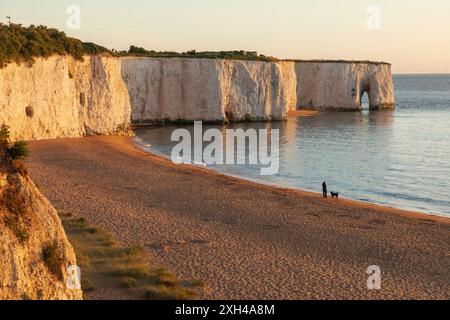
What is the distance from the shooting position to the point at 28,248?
786cm

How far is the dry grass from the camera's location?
11203 millimetres

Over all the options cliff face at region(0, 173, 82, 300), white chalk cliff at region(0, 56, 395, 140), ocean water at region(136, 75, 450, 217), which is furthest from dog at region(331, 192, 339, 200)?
white chalk cliff at region(0, 56, 395, 140)

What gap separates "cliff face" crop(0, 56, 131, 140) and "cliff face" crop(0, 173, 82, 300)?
77.0 feet

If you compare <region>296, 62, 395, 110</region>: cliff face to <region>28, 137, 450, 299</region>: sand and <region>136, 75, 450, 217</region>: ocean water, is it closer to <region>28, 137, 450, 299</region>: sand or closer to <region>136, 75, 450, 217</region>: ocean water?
<region>136, 75, 450, 217</region>: ocean water

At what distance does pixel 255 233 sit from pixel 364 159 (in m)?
21.6

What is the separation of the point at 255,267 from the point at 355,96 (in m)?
74.0

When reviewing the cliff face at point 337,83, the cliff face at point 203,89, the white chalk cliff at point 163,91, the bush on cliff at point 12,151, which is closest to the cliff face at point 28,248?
the bush on cliff at point 12,151

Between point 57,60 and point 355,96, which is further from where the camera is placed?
point 355,96

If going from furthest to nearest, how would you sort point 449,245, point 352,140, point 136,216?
point 352,140, point 136,216, point 449,245

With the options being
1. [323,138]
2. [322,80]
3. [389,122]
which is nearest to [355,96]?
[322,80]

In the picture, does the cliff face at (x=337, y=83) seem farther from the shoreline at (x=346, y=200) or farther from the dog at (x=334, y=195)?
the dog at (x=334, y=195)

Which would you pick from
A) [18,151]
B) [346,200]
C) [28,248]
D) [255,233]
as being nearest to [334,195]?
[346,200]
